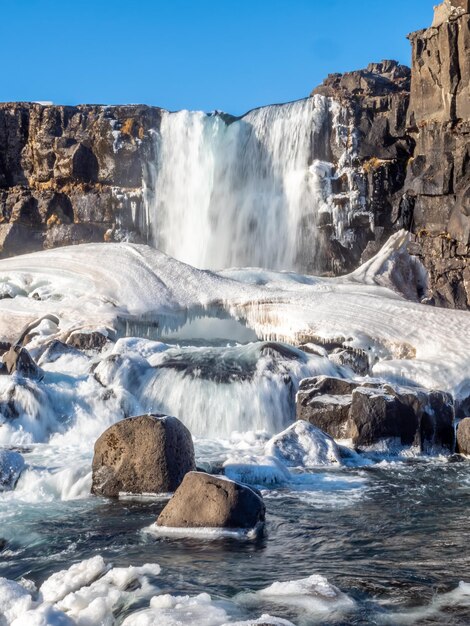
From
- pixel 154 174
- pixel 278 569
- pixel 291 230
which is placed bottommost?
pixel 278 569

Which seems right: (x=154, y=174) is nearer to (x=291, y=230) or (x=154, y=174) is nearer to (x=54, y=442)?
(x=291, y=230)

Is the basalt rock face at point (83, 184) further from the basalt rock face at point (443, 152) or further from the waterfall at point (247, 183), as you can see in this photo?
the basalt rock face at point (443, 152)

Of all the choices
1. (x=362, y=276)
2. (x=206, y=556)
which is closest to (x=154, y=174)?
(x=362, y=276)

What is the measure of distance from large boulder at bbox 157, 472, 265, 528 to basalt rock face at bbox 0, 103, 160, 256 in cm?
2297

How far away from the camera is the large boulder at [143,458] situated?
11102mm

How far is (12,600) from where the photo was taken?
23.3 ft

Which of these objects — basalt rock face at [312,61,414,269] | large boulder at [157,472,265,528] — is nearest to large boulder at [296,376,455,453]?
large boulder at [157,472,265,528]

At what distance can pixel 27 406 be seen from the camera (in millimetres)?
14906

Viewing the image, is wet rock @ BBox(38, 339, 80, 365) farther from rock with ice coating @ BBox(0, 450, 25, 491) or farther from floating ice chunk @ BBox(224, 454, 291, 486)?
floating ice chunk @ BBox(224, 454, 291, 486)

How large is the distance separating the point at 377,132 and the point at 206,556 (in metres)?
23.4

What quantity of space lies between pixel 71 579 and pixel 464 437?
8056 millimetres

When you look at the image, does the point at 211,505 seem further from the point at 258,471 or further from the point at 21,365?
the point at 21,365

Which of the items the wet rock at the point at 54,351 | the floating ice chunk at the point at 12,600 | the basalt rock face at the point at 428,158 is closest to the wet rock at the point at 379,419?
the wet rock at the point at 54,351

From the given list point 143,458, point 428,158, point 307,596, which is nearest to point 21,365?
point 143,458
